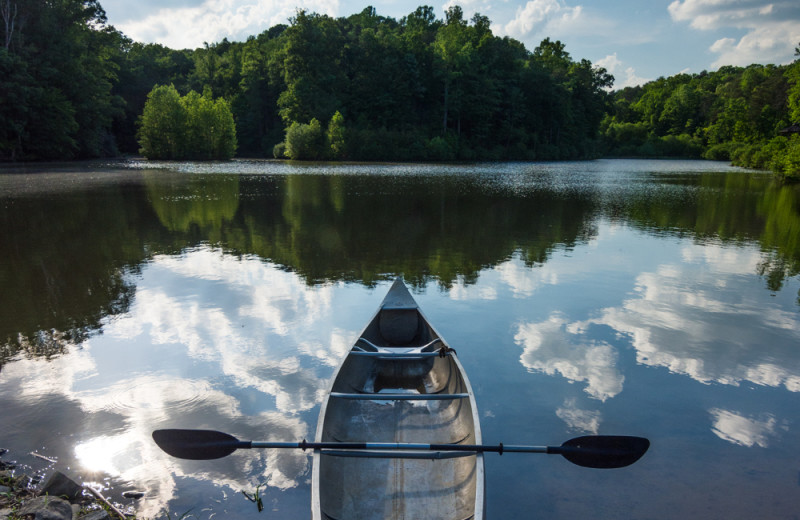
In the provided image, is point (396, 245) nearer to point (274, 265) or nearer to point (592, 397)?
point (274, 265)

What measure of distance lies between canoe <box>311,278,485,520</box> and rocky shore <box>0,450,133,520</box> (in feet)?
5.94

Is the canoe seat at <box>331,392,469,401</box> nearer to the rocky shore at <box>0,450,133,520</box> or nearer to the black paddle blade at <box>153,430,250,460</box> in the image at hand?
the black paddle blade at <box>153,430,250,460</box>

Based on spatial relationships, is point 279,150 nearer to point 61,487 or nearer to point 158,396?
point 158,396

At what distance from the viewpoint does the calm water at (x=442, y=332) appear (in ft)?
15.9

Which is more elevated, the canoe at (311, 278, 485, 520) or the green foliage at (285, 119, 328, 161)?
the green foliage at (285, 119, 328, 161)

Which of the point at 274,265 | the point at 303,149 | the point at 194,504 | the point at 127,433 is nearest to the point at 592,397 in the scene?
the point at 194,504

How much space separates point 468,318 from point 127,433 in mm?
5475

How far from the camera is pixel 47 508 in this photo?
12.6 feet

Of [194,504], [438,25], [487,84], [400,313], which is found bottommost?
[194,504]

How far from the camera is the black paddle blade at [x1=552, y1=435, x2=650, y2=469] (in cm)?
436

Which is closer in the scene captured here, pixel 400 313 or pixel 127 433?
pixel 127 433

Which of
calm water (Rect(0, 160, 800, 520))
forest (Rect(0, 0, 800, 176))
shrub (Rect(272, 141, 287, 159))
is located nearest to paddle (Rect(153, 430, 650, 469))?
calm water (Rect(0, 160, 800, 520))

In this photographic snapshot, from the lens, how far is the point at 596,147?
98.0 m

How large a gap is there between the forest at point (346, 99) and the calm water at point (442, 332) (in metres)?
36.6
